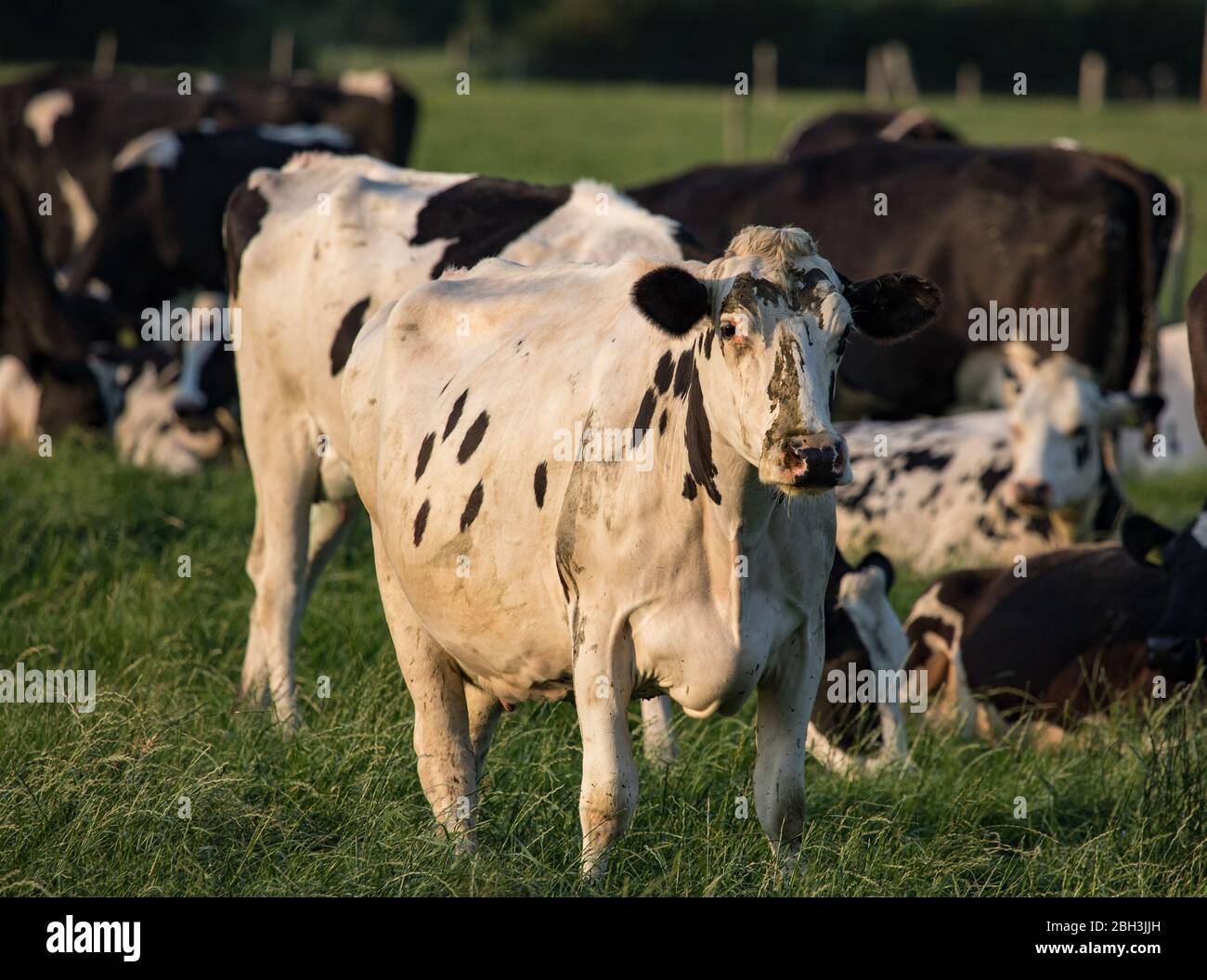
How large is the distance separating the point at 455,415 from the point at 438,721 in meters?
0.97

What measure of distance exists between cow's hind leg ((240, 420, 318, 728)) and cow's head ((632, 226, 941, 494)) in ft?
10.6

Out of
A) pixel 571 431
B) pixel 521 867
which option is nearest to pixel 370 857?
pixel 521 867

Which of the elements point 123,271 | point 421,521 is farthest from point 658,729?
point 123,271

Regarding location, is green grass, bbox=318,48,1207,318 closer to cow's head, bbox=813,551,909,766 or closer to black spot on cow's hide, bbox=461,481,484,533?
cow's head, bbox=813,551,909,766

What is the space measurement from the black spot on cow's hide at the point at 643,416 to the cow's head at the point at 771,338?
0.15 meters

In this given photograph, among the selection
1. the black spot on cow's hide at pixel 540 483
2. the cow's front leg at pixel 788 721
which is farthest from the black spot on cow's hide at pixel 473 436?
the cow's front leg at pixel 788 721

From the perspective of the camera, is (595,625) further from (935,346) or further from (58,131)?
(58,131)

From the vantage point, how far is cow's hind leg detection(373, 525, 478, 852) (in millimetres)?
5457

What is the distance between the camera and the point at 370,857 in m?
5.11

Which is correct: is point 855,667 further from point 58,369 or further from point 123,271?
point 123,271

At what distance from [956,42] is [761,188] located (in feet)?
169

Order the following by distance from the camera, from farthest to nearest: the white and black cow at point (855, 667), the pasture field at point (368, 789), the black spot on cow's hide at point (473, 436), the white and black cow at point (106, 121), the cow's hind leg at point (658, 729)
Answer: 1. the white and black cow at point (106, 121)
2. the white and black cow at point (855, 667)
3. the cow's hind leg at point (658, 729)
4. the black spot on cow's hide at point (473, 436)
5. the pasture field at point (368, 789)

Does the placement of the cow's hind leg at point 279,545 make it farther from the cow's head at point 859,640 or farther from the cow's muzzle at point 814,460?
the cow's muzzle at point 814,460

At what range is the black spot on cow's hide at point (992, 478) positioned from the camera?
36.3ft
